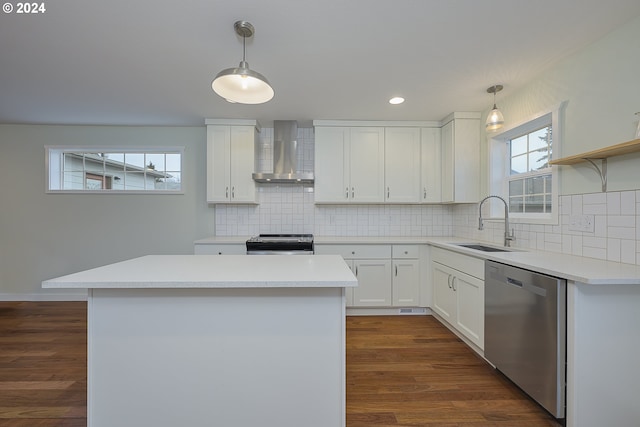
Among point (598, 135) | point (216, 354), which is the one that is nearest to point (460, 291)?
point (598, 135)

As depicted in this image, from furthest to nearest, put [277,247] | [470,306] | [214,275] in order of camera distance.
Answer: [277,247] < [470,306] < [214,275]

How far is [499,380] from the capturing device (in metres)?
1.97

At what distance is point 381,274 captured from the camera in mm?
3135

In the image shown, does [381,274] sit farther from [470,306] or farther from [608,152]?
[608,152]

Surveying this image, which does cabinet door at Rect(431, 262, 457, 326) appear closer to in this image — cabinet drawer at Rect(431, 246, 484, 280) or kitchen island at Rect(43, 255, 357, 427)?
cabinet drawer at Rect(431, 246, 484, 280)

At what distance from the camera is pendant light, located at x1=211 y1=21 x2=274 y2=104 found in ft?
4.48

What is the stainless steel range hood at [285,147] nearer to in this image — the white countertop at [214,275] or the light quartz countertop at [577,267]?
the white countertop at [214,275]

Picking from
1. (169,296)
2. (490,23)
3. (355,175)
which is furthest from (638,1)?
(169,296)

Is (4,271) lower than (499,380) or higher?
higher

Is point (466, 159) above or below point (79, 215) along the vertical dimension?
above

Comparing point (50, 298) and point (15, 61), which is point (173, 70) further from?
point (50, 298)

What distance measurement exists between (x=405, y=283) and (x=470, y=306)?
85cm

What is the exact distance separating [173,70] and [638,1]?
3109mm

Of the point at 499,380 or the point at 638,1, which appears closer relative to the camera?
the point at 638,1
